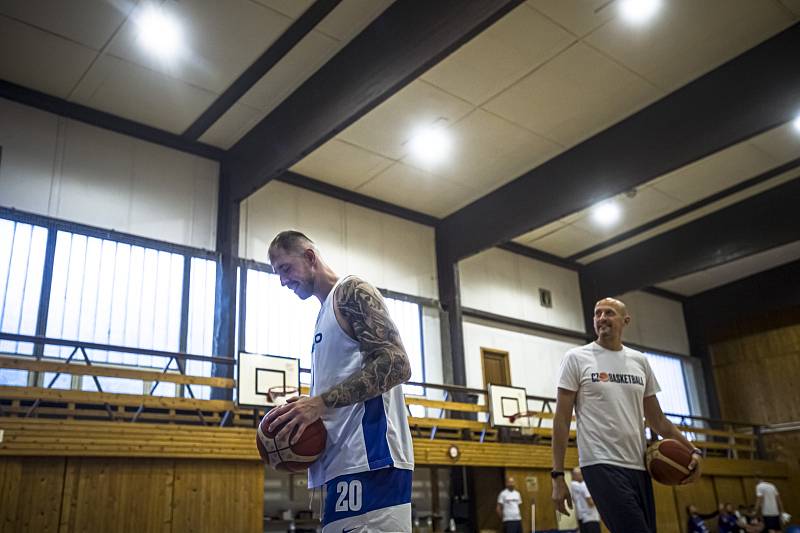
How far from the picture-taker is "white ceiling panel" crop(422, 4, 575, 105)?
25.5 ft

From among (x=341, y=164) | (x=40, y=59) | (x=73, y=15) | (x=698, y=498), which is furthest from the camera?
(x=698, y=498)

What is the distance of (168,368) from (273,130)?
3248 millimetres

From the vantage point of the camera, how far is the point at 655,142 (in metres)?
9.45

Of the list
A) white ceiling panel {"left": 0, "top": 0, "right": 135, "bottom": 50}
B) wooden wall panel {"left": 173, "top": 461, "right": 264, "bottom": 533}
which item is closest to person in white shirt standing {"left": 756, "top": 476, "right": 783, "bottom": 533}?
wooden wall panel {"left": 173, "top": 461, "right": 264, "bottom": 533}

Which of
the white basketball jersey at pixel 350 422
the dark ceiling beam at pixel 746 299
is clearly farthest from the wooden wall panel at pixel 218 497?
the dark ceiling beam at pixel 746 299

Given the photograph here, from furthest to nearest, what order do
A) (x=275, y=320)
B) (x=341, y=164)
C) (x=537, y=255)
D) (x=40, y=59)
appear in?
(x=537, y=255)
(x=341, y=164)
(x=275, y=320)
(x=40, y=59)

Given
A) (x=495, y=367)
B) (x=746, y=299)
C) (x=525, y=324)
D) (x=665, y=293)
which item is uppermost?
(x=665, y=293)

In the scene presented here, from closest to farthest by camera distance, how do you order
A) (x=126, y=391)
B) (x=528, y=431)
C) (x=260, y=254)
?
(x=126, y=391) → (x=260, y=254) → (x=528, y=431)

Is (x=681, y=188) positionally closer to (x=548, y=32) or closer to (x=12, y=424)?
(x=548, y=32)

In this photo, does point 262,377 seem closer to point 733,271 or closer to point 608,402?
point 608,402

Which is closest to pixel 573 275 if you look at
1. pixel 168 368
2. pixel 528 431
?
pixel 528 431

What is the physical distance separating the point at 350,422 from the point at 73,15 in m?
6.69

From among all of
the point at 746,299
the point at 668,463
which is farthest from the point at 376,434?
the point at 746,299

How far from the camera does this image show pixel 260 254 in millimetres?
9891
